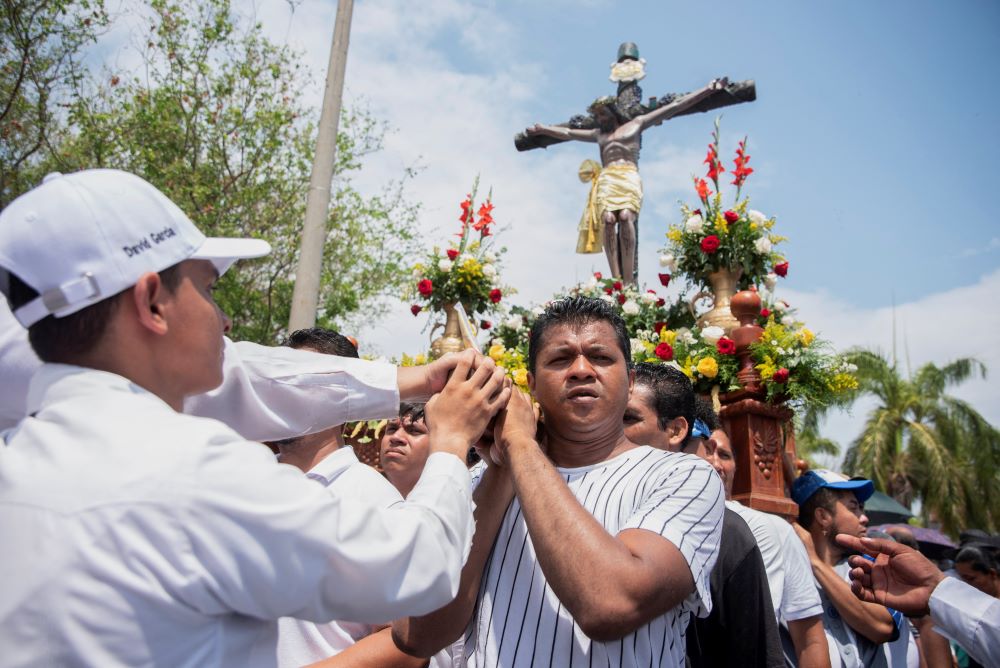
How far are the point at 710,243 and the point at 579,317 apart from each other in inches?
165

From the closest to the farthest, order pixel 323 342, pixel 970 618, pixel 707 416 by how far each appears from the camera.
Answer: pixel 970 618
pixel 323 342
pixel 707 416

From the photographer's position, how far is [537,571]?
233cm

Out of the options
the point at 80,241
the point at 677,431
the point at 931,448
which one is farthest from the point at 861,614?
the point at 931,448

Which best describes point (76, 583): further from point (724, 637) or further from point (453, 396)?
point (724, 637)

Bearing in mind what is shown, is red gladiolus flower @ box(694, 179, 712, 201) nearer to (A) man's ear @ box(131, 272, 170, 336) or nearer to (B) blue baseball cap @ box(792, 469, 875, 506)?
(B) blue baseball cap @ box(792, 469, 875, 506)

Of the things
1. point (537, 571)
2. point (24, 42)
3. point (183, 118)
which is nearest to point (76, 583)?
point (537, 571)

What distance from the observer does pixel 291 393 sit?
236 centimetres

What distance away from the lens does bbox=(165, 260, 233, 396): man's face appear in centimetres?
161

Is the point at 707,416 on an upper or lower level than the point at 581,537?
upper

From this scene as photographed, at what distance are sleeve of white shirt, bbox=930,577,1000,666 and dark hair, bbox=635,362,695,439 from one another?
1.36 meters

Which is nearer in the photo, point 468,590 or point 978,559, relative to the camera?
point 468,590

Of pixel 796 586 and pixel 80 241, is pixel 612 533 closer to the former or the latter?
pixel 80 241

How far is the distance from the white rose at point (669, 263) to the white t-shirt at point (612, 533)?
16.0 feet

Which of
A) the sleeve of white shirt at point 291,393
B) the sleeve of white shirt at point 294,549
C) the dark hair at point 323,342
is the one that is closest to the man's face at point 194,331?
the sleeve of white shirt at point 294,549
